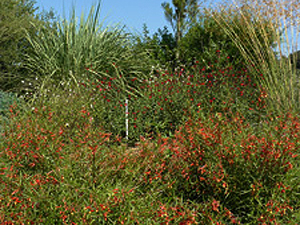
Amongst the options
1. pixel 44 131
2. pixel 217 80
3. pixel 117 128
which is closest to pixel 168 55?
pixel 217 80

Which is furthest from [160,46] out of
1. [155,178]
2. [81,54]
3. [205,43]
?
[155,178]

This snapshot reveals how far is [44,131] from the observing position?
407 centimetres

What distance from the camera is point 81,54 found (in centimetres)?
782

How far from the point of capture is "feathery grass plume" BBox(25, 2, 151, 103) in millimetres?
7516

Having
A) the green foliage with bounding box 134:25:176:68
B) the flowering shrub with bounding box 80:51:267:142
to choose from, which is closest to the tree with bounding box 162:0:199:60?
the green foliage with bounding box 134:25:176:68

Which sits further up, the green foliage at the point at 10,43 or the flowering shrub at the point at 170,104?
the green foliage at the point at 10,43

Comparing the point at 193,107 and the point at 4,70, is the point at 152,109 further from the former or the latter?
the point at 4,70

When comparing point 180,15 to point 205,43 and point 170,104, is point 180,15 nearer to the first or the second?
point 205,43

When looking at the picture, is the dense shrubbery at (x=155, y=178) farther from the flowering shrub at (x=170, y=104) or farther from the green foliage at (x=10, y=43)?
the green foliage at (x=10, y=43)

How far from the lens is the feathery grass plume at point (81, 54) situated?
752 centimetres

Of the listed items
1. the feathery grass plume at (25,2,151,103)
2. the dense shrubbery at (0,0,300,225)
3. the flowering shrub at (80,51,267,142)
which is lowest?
the dense shrubbery at (0,0,300,225)

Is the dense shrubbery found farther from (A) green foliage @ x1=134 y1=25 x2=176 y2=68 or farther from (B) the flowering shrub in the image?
(A) green foliage @ x1=134 y1=25 x2=176 y2=68

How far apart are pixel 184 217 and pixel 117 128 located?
3.10 metres

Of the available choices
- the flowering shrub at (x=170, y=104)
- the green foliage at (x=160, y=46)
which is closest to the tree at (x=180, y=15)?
the green foliage at (x=160, y=46)
